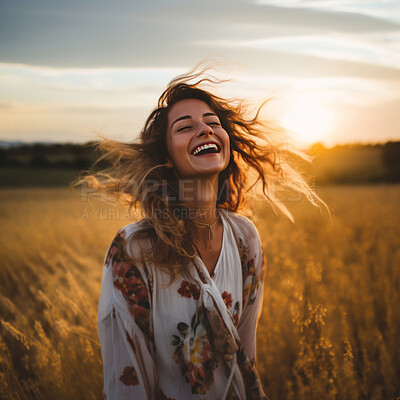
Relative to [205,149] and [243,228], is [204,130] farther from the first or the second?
[243,228]

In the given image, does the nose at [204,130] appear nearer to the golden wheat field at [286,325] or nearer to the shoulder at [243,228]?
the shoulder at [243,228]

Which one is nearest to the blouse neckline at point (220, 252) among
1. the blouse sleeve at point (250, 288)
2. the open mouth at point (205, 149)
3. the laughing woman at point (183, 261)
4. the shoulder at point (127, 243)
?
the laughing woman at point (183, 261)

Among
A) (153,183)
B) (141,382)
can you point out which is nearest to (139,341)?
(141,382)

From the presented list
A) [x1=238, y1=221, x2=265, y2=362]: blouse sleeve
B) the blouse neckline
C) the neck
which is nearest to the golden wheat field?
[x1=238, y1=221, x2=265, y2=362]: blouse sleeve

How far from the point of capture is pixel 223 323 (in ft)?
4.99

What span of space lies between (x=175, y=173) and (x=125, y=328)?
2.90 ft

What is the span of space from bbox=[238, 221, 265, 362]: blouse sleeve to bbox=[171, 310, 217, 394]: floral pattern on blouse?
45cm

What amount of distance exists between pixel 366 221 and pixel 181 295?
707cm

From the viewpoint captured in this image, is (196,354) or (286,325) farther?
(286,325)

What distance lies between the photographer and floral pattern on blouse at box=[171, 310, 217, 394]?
1.45 metres

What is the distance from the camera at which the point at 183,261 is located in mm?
1596

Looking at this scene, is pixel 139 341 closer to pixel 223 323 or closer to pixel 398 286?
pixel 223 323

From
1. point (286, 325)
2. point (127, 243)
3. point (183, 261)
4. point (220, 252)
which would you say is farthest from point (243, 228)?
point (286, 325)

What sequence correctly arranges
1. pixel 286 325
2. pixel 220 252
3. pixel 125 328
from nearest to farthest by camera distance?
pixel 125 328 < pixel 220 252 < pixel 286 325
